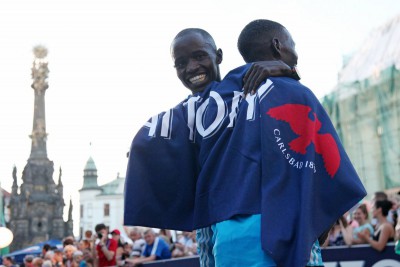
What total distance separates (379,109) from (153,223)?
89.8 feet

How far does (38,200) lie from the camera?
87375 millimetres

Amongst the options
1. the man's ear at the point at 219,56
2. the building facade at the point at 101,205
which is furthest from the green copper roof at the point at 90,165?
the man's ear at the point at 219,56

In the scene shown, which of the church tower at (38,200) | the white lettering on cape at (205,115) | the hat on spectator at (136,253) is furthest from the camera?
the church tower at (38,200)

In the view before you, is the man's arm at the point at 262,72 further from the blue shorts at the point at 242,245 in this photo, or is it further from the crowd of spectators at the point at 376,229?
the crowd of spectators at the point at 376,229

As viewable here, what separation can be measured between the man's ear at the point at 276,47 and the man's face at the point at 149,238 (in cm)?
732

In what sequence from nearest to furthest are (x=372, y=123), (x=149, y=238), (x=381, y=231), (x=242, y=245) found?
(x=242, y=245), (x=381, y=231), (x=149, y=238), (x=372, y=123)

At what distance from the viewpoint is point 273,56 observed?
3.26m

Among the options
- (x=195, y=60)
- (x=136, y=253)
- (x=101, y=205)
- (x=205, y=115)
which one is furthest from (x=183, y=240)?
(x=101, y=205)

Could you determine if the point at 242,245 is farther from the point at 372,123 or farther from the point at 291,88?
the point at 372,123

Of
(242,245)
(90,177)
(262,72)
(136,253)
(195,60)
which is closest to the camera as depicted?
(242,245)

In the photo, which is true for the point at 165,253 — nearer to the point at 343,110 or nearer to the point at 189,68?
the point at 189,68

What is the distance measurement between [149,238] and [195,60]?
7.17 m

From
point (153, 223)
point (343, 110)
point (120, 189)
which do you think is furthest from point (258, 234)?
point (120, 189)

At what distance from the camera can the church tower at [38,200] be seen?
8569cm
